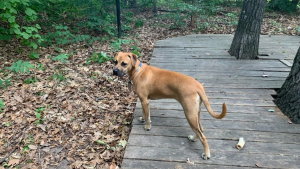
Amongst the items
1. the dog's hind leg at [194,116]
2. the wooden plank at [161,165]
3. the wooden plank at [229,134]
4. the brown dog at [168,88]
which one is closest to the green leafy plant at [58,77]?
the brown dog at [168,88]

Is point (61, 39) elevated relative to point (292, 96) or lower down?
elevated

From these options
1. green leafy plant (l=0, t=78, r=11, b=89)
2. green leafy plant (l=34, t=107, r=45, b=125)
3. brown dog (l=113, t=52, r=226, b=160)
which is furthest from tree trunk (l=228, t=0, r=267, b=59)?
green leafy plant (l=0, t=78, r=11, b=89)

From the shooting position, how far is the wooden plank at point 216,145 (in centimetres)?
273

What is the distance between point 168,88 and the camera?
2.94 m

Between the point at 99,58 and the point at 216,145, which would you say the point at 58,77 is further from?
the point at 216,145

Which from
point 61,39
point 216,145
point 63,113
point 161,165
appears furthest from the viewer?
point 61,39

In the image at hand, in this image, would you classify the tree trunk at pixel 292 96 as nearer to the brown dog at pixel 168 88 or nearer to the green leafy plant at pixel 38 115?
the brown dog at pixel 168 88

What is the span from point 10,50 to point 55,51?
1328 millimetres

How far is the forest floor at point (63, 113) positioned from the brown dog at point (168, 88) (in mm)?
818

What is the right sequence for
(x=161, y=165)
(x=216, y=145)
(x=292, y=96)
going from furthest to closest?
(x=292, y=96) < (x=216, y=145) < (x=161, y=165)

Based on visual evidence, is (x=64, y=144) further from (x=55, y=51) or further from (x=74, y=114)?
(x=55, y=51)

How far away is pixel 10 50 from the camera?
6074mm

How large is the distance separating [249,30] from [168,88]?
4477 mm

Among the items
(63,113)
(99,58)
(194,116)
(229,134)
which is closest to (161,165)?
(194,116)
